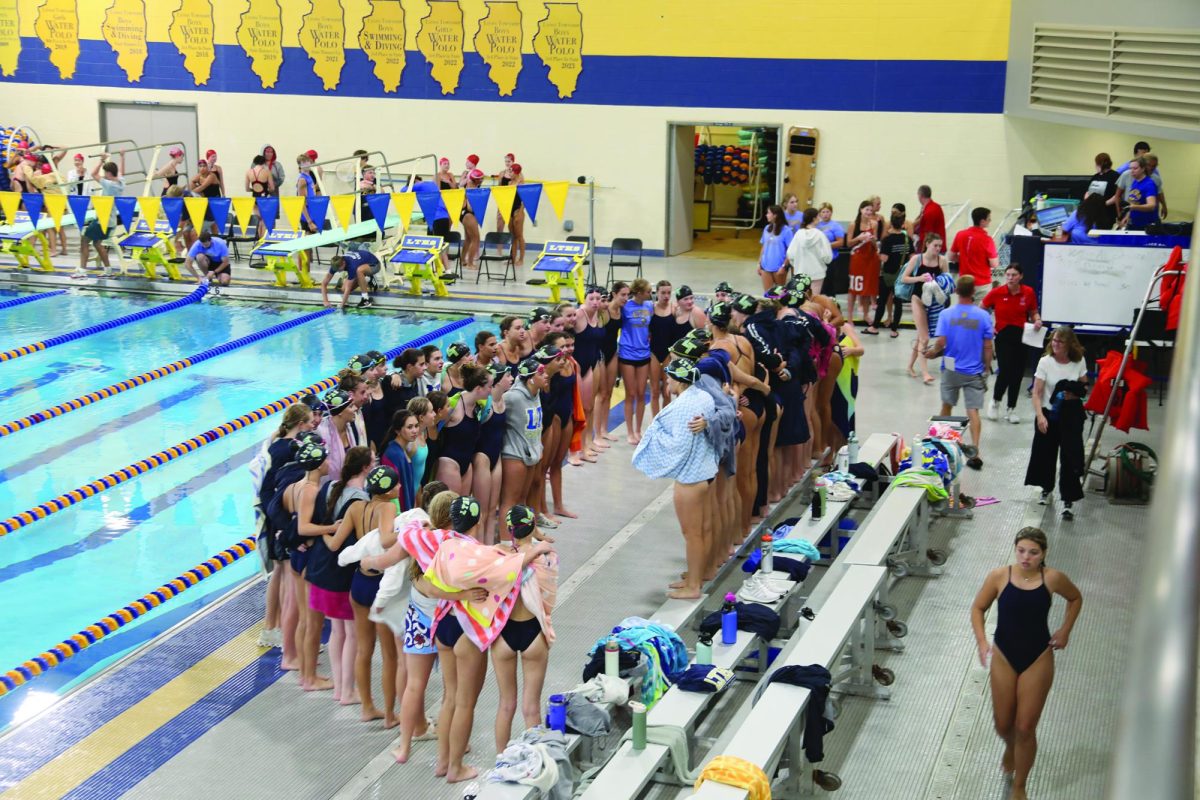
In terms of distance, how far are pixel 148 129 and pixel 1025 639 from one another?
21.6m

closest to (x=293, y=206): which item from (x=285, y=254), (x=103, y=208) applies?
(x=285, y=254)

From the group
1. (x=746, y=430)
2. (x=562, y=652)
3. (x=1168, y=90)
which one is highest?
(x=1168, y=90)

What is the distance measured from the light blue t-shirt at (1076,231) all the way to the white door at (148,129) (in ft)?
52.5

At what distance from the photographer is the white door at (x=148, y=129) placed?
77.8 feet

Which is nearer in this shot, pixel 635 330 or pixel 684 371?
pixel 684 371

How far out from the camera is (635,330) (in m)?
11.1

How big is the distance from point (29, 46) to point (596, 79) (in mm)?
10989

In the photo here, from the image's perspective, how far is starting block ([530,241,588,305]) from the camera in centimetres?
1664

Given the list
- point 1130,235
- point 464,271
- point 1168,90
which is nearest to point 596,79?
point 464,271

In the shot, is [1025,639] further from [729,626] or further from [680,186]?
[680,186]

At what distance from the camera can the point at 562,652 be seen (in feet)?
25.4

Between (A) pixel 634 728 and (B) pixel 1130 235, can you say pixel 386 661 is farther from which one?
(B) pixel 1130 235

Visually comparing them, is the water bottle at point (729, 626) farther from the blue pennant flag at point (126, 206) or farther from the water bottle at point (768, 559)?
the blue pennant flag at point (126, 206)

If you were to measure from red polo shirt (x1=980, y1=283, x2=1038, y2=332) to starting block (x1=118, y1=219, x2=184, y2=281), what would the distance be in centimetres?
1182
